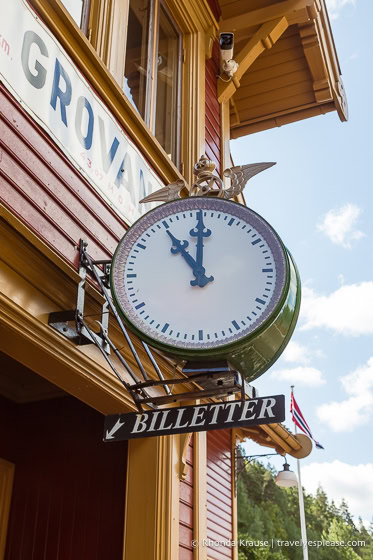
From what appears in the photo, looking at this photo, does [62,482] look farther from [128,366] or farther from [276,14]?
[276,14]

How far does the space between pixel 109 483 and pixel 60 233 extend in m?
1.62

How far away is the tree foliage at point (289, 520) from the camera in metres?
24.8

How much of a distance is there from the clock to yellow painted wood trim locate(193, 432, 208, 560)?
1.72m

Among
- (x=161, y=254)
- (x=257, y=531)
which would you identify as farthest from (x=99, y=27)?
(x=257, y=531)

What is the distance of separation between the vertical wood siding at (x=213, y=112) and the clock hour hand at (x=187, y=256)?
114 inches

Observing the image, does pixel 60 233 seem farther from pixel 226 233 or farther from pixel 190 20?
pixel 190 20

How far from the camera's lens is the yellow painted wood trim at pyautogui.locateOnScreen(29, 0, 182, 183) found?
11.0 feet

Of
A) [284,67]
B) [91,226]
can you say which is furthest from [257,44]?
[91,226]

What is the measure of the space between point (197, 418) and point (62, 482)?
81.6 inches

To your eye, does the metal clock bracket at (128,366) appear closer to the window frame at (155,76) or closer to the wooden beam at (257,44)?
the window frame at (155,76)

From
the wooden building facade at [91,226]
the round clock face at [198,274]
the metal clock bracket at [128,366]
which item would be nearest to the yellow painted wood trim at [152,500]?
the wooden building facade at [91,226]

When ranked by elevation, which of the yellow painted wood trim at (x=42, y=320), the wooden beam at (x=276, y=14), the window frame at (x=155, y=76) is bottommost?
the yellow painted wood trim at (x=42, y=320)

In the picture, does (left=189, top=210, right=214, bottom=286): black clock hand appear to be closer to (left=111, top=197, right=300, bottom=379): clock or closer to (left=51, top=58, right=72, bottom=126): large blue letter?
(left=111, top=197, right=300, bottom=379): clock

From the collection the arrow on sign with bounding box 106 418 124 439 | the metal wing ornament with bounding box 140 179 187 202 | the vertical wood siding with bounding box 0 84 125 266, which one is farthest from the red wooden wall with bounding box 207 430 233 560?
the metal wing ornament with bounding box 140 179 187 202
